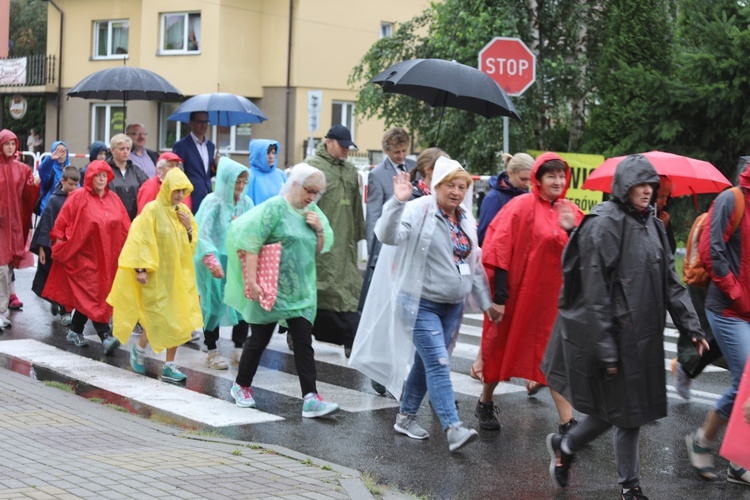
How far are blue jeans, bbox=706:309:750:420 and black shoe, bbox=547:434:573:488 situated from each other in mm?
1037

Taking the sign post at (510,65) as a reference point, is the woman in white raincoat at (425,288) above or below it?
below

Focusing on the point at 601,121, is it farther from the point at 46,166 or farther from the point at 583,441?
the point at 583,441

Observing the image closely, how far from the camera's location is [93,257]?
10.8m

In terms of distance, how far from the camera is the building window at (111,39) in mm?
39562

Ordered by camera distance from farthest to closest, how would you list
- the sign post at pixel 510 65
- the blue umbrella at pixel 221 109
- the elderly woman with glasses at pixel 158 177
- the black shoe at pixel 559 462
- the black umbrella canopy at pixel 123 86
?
the blue umbrella at pixel 221 109 < the black umbrella canopy at pixel 123 86 < the sign post at pixel 510 65 < the elderly woman with glasses at pixel 158 177 < the black shoe at pixel 559 462

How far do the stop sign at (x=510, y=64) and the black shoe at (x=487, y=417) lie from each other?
6690mm

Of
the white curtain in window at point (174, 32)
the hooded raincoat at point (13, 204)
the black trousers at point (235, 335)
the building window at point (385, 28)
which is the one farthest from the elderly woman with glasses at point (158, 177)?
the building window at point (385, 28)

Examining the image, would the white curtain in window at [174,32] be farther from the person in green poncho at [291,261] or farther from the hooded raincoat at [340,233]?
the person in green poncho at [291,261]

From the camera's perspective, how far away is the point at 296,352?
313 inches

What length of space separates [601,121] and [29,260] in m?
9.79

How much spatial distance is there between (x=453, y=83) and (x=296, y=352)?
9.87ft

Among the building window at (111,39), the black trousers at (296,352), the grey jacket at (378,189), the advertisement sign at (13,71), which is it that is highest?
the building window at (111,39)

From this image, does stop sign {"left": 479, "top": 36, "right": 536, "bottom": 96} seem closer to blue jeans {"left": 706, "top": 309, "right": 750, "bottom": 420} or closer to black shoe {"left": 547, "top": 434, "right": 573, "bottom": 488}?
blue jeans {"left": 706, "top": 309, "right": 750, "bottom": 420}

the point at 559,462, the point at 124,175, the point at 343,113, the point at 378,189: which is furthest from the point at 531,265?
the point at 343,113
